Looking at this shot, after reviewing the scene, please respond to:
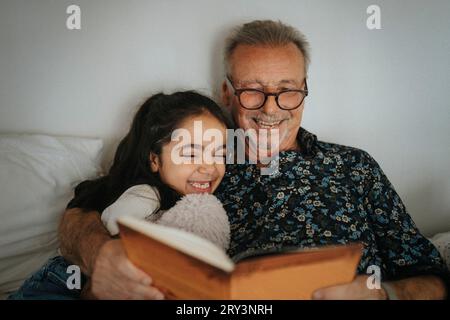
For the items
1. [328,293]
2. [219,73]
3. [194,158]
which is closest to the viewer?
[328,293]

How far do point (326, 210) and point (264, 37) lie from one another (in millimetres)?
651

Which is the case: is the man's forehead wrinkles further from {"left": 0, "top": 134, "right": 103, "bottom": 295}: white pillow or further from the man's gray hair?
{"left": 0, "top": 134, "right": 103, "bottom": 295}: white pillow

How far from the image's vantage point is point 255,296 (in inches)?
30.9

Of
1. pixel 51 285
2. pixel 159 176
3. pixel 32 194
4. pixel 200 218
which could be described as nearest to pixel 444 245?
pixel 200 218

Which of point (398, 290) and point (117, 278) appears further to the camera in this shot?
point (398, 290)

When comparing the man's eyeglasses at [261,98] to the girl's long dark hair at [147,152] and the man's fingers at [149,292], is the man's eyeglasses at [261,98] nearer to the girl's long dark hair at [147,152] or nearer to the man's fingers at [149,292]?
the girl's long dark hair at [147,152]

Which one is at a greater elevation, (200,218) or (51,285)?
(200,218)

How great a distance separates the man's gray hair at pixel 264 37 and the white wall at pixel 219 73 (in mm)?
171

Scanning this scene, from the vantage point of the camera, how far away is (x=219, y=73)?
164 centimetres

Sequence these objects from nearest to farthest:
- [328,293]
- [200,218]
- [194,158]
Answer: [328,293]
[200,218]
[194,158]

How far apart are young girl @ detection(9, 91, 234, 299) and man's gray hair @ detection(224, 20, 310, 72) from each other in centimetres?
27

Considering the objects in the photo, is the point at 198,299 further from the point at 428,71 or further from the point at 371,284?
the point at 428,71

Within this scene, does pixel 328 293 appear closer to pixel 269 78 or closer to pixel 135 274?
pixel 135 274
